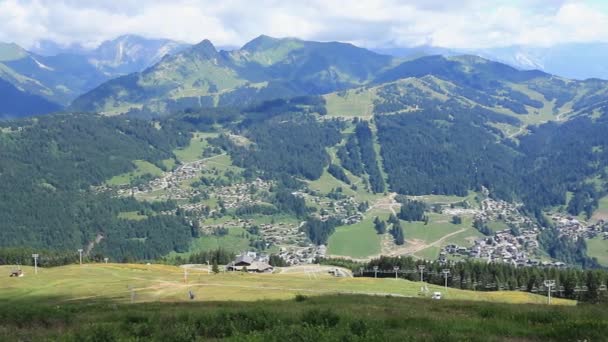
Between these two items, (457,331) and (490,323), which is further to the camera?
(490,323)

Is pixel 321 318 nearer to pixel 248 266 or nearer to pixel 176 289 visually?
pixel 176 289

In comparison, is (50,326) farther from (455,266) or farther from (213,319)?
(455,266)

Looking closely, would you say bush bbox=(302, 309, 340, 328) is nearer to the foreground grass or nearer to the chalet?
the foreground grass

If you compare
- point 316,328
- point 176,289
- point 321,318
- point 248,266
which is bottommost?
point 248,266

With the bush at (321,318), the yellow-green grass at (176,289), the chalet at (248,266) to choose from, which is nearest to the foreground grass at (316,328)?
the bush at (321,318)

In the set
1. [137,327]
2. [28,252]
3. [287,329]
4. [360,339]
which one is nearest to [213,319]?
[137,327]

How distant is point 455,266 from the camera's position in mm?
122812

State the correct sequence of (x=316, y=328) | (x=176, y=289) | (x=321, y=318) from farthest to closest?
(x=176, y=289) < (x=321, y=318) < (x=316, y=328)

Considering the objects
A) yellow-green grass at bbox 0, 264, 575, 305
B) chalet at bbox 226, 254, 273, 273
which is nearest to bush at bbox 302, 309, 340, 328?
yellow-green grass at bbox 0, 264, 575, 305

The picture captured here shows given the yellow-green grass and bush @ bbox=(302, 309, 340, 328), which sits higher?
bush @ bbox=(302, 309, 340, 328)

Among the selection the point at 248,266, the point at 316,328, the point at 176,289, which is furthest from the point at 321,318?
the point at 248,266

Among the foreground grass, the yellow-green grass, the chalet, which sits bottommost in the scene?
the chalet

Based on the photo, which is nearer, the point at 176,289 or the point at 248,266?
the point at 176,289

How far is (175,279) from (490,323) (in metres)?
71.7
